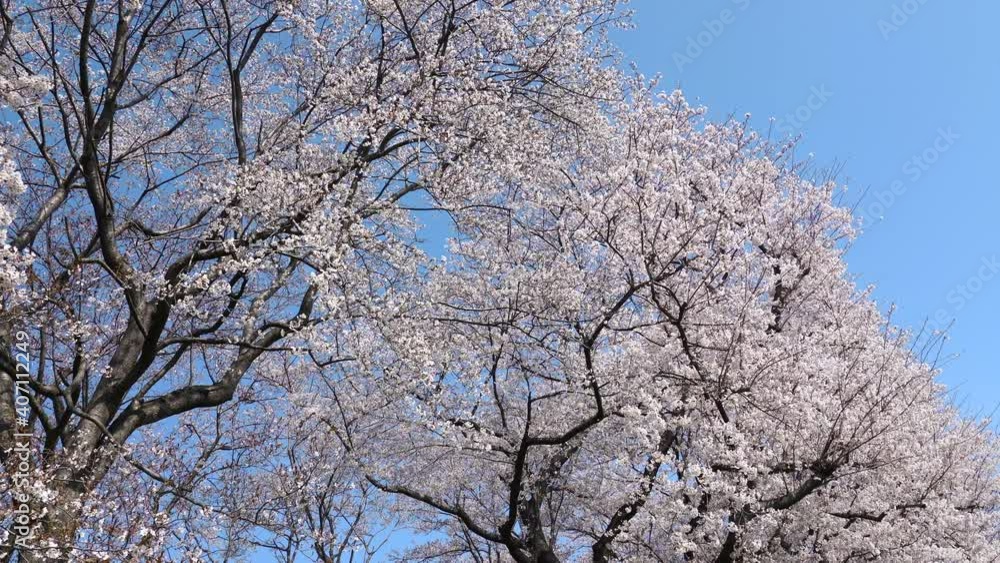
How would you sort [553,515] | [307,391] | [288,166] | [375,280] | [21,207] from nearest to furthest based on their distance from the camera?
[375,280]
[288,166]
[21,207]
[553,515]
[307,391]

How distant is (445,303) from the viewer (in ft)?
31.0

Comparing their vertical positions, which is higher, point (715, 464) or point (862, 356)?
point (862, 356)

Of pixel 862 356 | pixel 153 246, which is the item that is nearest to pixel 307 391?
pixel 153 246

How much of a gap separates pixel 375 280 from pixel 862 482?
758 centimetres

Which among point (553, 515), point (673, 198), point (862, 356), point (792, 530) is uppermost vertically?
point (673, 198)

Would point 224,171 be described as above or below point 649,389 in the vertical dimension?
above

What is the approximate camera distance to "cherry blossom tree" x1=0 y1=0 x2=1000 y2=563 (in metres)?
7.76

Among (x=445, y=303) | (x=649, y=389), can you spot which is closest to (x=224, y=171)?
(x=445, y=303)

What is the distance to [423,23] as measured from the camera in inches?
387

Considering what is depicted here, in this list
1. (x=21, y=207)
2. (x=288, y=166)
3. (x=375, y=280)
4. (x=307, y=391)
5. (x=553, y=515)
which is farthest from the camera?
(x=307, y=391)

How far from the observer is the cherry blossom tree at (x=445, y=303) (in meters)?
7.76

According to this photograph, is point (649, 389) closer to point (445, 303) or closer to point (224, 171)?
point (445, 303)

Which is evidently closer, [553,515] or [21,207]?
[21,207]

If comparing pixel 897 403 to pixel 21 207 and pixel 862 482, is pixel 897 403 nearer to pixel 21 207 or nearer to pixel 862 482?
pixel 862 482
